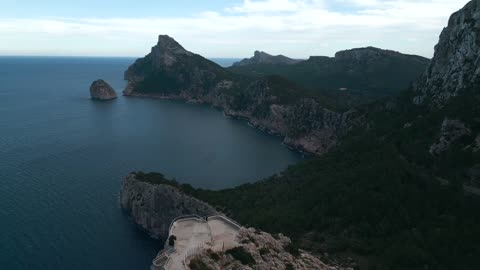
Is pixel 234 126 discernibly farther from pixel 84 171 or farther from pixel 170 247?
pixel 170 247

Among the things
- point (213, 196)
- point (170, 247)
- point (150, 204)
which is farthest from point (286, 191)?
point (170, 247)

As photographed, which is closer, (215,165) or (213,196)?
(213,196)

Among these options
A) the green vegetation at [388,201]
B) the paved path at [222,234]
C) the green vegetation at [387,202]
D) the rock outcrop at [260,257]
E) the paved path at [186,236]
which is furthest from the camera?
the green vegetation at [388,201]

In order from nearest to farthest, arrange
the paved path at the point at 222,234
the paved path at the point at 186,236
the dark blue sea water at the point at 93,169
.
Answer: the paved path at the point at 186,236, the paved path at the point at 222,234, the dark blue sea water at the point at 93,169

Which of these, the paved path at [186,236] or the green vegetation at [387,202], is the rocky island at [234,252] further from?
the green vegetation at [387,202]

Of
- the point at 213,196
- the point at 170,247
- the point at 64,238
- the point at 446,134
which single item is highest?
the point at 446,134

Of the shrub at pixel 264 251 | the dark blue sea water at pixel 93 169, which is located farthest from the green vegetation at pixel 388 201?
the dark blue sea water at pixel 93 169

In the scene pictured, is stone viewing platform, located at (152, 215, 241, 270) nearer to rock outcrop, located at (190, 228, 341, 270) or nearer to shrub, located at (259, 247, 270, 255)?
rock outcrop, located at (190, 228, 341, 270)

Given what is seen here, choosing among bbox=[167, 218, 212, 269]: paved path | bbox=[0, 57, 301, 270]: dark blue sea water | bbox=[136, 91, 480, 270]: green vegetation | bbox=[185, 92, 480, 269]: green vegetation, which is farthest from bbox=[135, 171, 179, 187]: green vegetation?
bbox=[167, 218, 212, 269]: paved path
